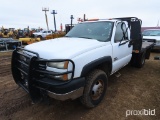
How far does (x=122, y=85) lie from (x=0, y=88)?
357cm

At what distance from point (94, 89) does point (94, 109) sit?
46 cm

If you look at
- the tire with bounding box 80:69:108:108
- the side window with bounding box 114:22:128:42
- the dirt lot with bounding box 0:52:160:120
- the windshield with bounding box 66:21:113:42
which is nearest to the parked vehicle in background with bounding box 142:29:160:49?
the dirt lot with bounding box 0:52:160:120

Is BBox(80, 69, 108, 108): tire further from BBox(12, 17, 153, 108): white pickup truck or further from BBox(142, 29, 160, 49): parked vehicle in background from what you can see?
BBox(142, 29, 160, 49): parked vehicle in background

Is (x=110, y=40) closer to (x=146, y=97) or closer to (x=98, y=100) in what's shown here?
(x=98, y=100)

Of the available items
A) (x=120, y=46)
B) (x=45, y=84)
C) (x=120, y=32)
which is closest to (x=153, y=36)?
(x=120, y=32)

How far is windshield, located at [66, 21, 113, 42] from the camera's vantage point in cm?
350

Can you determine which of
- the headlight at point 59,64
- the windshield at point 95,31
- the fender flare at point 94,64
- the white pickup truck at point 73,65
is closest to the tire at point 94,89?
the white pickup truck at point 73,65

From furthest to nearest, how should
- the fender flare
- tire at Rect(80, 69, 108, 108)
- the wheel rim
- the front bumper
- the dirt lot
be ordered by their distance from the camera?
the wheel rim → the dirt lot → tire at Rect(80, 69, 108, 108) → the fender flare → the front bumper

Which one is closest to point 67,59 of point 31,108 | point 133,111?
point 31,108

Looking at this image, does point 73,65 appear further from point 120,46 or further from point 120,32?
point 120,32

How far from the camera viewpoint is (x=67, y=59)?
90.6 inches

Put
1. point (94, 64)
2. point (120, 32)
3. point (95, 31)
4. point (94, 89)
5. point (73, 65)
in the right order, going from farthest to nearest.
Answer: point (120, 32), point (95, 31), point (94, 89), point (94, 64), point (73, 65)

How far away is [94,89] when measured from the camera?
3014 millimetres

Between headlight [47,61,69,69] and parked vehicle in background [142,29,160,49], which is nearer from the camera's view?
headlight [47,61,69,69]
